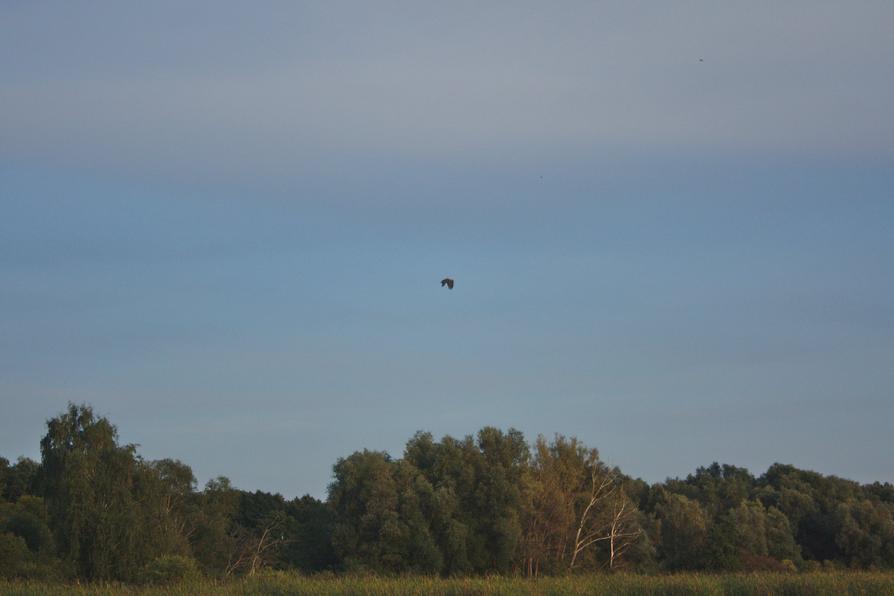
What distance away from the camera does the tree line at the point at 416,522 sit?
59.9 m

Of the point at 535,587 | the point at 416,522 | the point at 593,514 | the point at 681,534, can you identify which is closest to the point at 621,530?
the point at 593,514

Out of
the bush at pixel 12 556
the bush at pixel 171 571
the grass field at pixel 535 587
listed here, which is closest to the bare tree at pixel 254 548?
the bush at pixel 12 556

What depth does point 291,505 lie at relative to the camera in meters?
96.8

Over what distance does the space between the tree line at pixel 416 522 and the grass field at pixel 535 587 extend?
29.2 ft

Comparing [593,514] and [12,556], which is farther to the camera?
[593,514]

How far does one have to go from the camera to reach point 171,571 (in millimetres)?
49844

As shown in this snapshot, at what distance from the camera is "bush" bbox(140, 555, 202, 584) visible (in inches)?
1917

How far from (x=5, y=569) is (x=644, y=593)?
3448 cm

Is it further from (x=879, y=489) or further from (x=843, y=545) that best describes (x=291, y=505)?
(x=879, y=489)

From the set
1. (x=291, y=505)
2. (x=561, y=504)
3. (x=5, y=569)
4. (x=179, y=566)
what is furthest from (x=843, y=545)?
(x=5, y=569)

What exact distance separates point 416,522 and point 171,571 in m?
18.2

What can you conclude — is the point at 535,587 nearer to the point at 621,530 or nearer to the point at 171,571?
the point at 171,571

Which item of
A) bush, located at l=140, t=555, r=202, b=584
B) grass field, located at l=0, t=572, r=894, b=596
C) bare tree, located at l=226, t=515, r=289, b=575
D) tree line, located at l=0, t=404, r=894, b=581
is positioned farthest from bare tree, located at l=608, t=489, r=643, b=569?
bush, located at l=140, t=555, r=202, b=584

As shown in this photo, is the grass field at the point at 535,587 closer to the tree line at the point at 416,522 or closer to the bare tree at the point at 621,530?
the tree line at the point at 416,522
